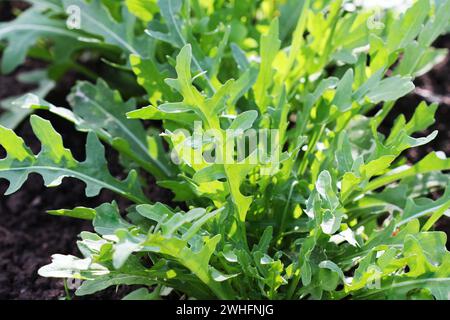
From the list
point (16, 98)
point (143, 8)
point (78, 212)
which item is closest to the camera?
point (78, 212)

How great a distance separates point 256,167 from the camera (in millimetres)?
1462

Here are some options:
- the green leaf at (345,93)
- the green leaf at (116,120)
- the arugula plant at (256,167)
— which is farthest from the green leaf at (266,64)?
the green leaf at (116,120)

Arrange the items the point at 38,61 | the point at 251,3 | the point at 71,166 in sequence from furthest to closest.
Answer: the point at 38,61
the point at 251,3
the point at 71,166

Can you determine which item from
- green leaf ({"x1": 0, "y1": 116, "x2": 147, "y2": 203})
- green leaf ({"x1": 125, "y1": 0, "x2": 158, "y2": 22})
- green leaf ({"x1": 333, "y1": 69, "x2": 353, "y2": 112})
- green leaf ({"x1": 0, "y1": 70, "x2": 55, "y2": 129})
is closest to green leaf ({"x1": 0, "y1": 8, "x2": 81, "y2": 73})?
green leaf ({"x1": 0, "y1": 70, "x2": 55, "y2": 129})

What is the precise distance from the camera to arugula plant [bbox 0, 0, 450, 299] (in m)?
1.31

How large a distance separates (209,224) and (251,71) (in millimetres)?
382

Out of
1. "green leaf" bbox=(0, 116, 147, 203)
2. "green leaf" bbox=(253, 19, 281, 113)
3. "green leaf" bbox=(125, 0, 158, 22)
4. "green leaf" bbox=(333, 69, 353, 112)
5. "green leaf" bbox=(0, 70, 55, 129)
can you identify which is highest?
"green leaf" bbox=(0, 70, 55, 129)

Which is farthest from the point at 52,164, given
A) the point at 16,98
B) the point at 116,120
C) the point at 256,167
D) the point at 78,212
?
the point at 16,98

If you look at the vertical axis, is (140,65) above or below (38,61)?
below

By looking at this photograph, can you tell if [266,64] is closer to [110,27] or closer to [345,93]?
[345,93]

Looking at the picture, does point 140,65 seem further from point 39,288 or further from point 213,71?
A: point 39,288

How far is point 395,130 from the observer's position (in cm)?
158

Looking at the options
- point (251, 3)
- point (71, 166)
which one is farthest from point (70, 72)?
point (71, 166)

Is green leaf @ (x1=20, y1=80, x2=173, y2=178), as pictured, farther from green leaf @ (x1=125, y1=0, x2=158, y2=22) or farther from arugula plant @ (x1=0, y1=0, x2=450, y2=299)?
green leaf @ (x1=125, y1=0, x2=158, y2=22)
